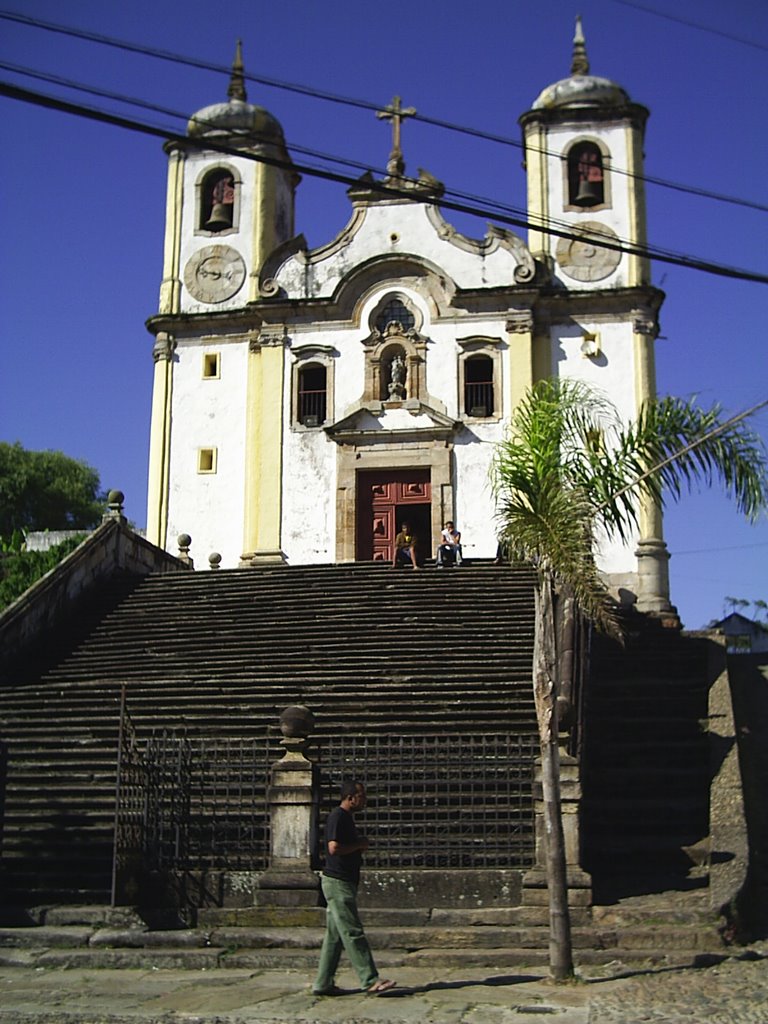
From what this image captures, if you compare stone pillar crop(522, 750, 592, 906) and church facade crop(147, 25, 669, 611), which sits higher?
church facade crop(147, 25, 669, 611)

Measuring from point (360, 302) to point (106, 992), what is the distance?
20.4 m

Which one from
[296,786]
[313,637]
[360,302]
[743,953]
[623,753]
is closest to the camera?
[743,953]

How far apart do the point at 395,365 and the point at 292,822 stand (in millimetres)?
16755

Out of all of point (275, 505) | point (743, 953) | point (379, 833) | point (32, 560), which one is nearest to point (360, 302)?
point (275, 505)

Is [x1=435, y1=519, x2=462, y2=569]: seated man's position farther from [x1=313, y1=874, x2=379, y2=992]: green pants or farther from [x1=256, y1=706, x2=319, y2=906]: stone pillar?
[x1=313, y1=874, x2=379, y2=992]: green pants

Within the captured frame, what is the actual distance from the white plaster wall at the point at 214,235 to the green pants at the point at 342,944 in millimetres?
21478

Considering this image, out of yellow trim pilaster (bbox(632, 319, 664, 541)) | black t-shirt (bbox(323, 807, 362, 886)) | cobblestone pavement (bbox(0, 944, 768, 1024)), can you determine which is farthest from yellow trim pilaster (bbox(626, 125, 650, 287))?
black t-shirt (bbox(323, 807, 362, 886))

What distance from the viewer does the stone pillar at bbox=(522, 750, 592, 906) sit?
11.5 metres

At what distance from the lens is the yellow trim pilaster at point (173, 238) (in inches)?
1168

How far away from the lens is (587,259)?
28188mm

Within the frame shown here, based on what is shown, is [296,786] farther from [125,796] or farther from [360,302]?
[360,302]

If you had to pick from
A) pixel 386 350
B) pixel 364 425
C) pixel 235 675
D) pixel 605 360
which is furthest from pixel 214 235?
pixel 235 675

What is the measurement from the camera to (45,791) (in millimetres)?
13875

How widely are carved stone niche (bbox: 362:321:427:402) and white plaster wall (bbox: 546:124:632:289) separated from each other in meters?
3.49
